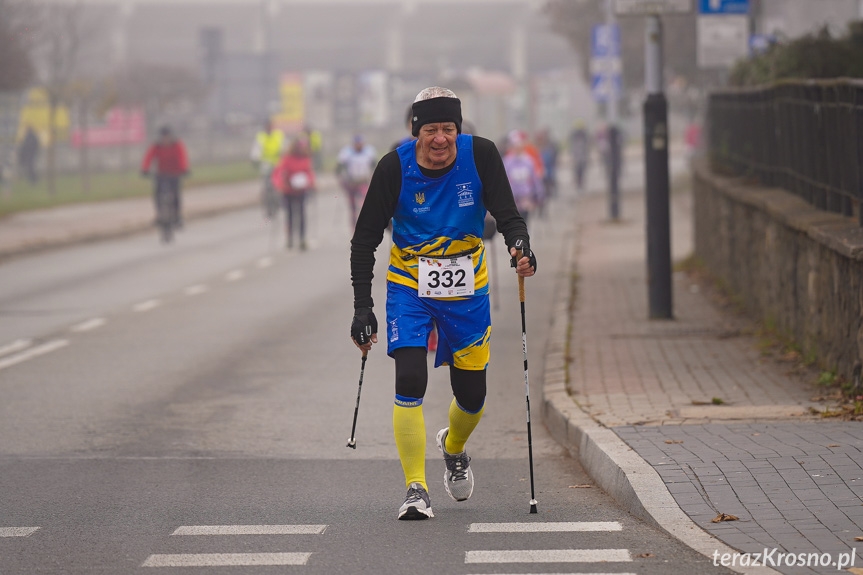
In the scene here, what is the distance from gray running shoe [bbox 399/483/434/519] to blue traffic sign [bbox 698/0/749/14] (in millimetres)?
9385

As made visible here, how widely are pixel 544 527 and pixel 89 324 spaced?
902 cm

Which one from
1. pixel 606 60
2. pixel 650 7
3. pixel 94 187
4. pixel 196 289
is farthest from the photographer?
pixel 94 187

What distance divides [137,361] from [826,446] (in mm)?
6468

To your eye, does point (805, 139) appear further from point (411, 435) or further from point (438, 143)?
point (411, 435)

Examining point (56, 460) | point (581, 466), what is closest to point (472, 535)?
point (581, 466)

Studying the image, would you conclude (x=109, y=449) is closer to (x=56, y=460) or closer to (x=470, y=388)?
(x=56, y=460)

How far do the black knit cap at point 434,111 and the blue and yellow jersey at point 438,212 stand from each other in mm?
144

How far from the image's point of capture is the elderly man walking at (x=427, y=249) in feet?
20.9

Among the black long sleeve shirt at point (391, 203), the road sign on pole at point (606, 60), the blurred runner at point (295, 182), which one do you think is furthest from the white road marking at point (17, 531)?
the road sign on pole at point (606, 60)

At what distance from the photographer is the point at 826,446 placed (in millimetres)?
7051

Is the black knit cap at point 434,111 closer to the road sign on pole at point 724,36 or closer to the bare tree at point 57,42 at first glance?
the road sign on pole at point 724,36

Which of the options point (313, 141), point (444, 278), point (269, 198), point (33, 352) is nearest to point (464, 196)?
point (444, 278)

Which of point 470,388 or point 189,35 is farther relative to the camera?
point 189,35

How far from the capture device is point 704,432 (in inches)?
299
